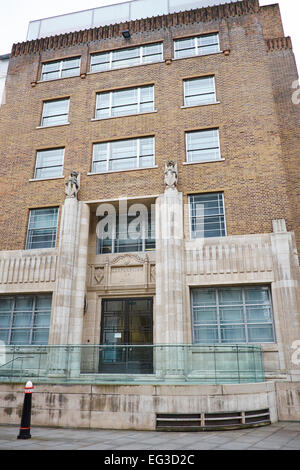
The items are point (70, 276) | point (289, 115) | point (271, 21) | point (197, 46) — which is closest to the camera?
point (70, 276)

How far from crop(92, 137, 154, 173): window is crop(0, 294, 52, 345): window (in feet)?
24.2

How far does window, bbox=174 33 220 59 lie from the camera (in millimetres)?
19922

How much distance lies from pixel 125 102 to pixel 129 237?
794cm

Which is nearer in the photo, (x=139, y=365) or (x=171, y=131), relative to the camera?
(x=139, y=365)

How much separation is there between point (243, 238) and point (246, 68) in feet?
31.2

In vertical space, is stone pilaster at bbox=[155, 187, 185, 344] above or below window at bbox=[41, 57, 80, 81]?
below

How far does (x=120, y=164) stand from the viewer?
18625 mm

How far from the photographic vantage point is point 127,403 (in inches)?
399

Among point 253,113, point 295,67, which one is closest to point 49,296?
point 253,113

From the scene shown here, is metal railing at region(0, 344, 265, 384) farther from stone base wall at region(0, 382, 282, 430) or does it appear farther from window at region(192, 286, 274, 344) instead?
window at region(192, 286, 274, 344)

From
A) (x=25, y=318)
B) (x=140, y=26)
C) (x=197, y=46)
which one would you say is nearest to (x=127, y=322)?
(x=25, y=318)

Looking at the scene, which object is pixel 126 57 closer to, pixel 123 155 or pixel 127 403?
pixel 123 155

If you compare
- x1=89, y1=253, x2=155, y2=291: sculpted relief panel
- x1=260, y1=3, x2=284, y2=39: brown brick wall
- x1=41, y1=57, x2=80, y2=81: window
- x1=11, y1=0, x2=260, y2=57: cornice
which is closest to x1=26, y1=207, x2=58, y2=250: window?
x1=89, y1=253, x2=155, y2=291: sculpted relief panel

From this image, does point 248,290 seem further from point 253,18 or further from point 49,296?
point 253,18
